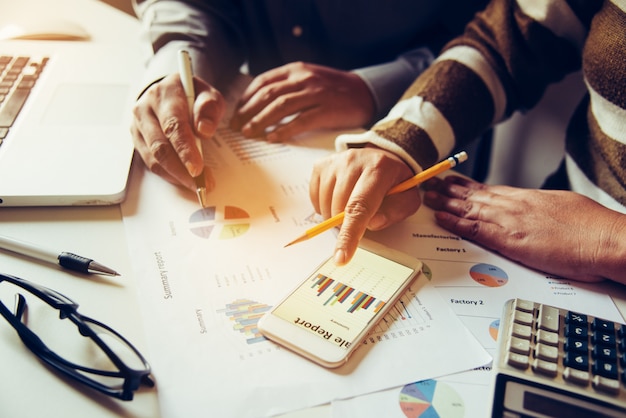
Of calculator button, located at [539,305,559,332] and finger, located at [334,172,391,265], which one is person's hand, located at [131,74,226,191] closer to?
finger, located at [334,172,391,265]

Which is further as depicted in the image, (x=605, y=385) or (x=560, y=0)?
(x=560, y=0)

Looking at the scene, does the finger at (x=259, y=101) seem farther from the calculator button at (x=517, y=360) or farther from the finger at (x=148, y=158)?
the calculator button at (x=517, y=360)

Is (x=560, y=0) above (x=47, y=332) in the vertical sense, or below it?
above

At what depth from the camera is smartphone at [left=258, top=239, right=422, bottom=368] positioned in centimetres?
45

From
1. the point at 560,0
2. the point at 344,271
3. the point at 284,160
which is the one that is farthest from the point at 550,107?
the point at 344,271

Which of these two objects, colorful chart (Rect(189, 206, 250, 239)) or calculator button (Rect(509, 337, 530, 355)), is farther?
colorful chart (Rect(189, 206, 250, 239))

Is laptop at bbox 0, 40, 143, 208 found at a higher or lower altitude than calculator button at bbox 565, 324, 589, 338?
lower

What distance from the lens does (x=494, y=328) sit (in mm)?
483

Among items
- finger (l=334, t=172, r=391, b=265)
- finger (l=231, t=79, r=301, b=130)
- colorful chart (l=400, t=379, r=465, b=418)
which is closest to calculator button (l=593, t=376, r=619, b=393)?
colorful chart (l=400, t=379, r=465, b=418)

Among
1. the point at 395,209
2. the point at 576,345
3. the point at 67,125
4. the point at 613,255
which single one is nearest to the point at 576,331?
the point at 576,345

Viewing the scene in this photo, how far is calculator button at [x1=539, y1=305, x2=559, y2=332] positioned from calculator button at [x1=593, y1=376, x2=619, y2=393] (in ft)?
0.17

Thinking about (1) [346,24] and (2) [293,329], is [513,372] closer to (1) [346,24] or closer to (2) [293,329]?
(2) [293,329]

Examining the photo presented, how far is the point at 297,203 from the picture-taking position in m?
0.64

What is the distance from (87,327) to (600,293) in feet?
1.56
